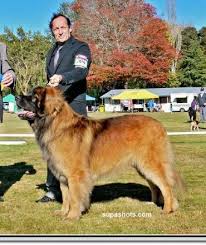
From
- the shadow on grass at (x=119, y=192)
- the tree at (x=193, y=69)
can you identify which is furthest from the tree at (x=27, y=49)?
the tree at (x=193, y=69)

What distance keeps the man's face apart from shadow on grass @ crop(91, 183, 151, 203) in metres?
2.09

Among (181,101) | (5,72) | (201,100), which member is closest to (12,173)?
(5,72)

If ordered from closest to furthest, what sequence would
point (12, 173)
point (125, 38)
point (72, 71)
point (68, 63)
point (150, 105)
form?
point (72, 71) < point (68, 63) < point (12, 173) < point (125, 38) < point (150, 105)

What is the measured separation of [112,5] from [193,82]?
2151 centimetres

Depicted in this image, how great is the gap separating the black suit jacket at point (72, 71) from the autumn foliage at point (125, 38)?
8.02m

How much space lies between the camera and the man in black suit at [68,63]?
523 centimetres

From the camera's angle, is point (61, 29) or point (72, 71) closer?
point (72, 71)

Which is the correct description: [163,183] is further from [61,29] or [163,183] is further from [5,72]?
[5,72]

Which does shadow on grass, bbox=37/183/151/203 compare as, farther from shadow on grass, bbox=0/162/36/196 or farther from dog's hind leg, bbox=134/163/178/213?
dog's hind leg, bbox=134/163/178/213

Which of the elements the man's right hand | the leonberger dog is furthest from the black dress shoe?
the man's right hand

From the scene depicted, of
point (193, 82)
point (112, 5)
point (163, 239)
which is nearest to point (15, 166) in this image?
point (163, 239)

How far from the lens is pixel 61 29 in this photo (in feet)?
17.6

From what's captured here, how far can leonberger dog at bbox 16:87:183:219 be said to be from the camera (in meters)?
4.87

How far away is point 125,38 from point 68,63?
1819cm
